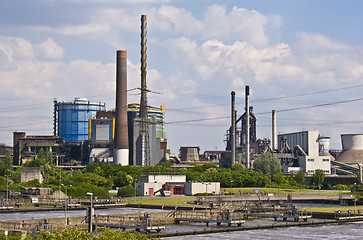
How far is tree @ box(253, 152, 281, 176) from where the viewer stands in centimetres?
19112

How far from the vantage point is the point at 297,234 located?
64562 mm

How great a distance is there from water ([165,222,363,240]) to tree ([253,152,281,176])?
392ft

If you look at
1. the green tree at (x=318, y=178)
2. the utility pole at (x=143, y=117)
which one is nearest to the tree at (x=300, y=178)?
the green tree at (x=318, y=178)

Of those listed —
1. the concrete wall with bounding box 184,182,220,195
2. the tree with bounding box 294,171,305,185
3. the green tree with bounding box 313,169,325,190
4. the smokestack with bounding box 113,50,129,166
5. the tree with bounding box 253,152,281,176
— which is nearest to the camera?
the concrete wall with bounding box 184,182,220,195

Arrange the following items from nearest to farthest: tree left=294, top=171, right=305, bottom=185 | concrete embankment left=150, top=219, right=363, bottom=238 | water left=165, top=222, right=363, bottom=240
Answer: concrete embankment left=150, top=219, right=363, bottom=238 < water left=165, top=222, right=363, bottom=240 < tree left=294, top=171, right=305, bottom=185

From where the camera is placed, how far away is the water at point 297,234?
202 ft

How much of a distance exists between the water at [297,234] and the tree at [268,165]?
119449mm

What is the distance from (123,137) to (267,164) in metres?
46.4

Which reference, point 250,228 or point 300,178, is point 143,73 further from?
point 250,228

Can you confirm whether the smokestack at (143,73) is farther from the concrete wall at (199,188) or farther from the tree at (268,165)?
the concrete wall at (199,188)

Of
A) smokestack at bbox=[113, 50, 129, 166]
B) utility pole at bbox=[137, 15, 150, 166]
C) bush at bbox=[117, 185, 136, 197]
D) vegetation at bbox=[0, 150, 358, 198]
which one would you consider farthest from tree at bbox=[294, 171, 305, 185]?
bush at bbox=[117, 185, 136, 197]

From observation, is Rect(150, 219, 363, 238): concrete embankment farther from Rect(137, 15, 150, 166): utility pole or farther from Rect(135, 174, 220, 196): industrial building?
Rect(137, 15, 150, 166): utility pole

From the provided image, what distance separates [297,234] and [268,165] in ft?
419

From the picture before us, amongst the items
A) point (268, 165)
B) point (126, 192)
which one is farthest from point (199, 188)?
point (268, 165)
